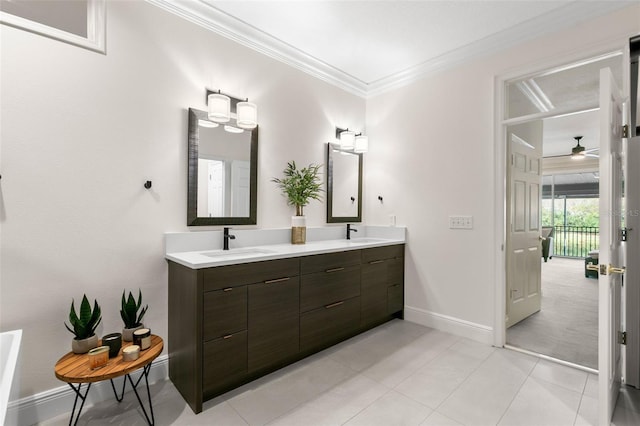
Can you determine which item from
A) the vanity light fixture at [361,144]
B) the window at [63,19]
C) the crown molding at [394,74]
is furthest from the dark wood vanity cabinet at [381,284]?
the window at [63,19]

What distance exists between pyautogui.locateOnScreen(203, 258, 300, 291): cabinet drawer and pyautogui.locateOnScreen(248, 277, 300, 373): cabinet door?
0.16ft

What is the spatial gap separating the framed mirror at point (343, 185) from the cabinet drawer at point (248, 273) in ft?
4.02

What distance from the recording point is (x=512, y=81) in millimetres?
2668

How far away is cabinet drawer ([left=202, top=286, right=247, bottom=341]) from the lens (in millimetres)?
1751

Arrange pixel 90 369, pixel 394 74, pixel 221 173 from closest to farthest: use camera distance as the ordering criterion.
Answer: pixel 90 369, pixel 221 173, pixel 394 74

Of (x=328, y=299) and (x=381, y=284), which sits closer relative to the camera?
(x=328, y=299)

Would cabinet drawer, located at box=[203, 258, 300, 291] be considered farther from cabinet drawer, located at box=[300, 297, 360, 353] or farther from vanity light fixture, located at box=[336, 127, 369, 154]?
vanity light fixture, located at box=[336, 127, 369, 154]

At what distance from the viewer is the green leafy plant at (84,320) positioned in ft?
5.39

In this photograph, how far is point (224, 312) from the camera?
182 centimetres

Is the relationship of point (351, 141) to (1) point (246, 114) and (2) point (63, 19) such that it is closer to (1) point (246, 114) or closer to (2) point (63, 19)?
(1) point (246, 114)

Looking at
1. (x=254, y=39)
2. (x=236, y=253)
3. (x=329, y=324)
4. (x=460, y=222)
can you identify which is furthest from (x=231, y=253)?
(x=460, y=222)

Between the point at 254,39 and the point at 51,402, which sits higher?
the point at 254,39

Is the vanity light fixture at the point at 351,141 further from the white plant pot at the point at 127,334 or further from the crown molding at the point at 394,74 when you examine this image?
the white plant pot at the point at 127,334

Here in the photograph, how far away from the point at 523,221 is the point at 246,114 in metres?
2.92
